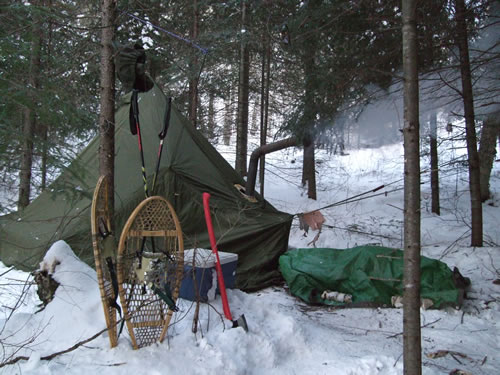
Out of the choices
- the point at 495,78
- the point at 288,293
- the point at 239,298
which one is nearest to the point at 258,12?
the point at 495,78

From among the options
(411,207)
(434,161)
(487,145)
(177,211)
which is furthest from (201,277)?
(487,145)

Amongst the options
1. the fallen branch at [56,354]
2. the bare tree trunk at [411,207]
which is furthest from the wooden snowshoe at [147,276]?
the bare tree trunk at [411,207]

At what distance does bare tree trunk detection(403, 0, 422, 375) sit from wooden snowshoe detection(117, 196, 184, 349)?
1.57m

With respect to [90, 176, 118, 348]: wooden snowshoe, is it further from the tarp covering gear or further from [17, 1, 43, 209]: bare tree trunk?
the tarp covering gear

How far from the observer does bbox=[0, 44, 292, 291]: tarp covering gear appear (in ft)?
16.7

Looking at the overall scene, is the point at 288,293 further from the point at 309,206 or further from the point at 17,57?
the point at 309,206

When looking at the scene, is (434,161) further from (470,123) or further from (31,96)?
(31,96)

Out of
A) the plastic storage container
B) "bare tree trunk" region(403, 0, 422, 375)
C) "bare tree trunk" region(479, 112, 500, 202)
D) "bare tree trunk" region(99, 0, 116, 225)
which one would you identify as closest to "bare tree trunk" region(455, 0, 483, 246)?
"bare tree trunk" region(479, 112, 500, 202)

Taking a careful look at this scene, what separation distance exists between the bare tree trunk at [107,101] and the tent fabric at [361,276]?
2.50 meters

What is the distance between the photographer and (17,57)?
367 cm

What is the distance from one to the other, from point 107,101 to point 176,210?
2.01 metres

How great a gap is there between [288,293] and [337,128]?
134 inches

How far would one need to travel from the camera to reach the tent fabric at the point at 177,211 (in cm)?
508

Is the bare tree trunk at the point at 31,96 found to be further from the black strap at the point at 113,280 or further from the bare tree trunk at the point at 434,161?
the bare tree trunk at the point at 434,161
